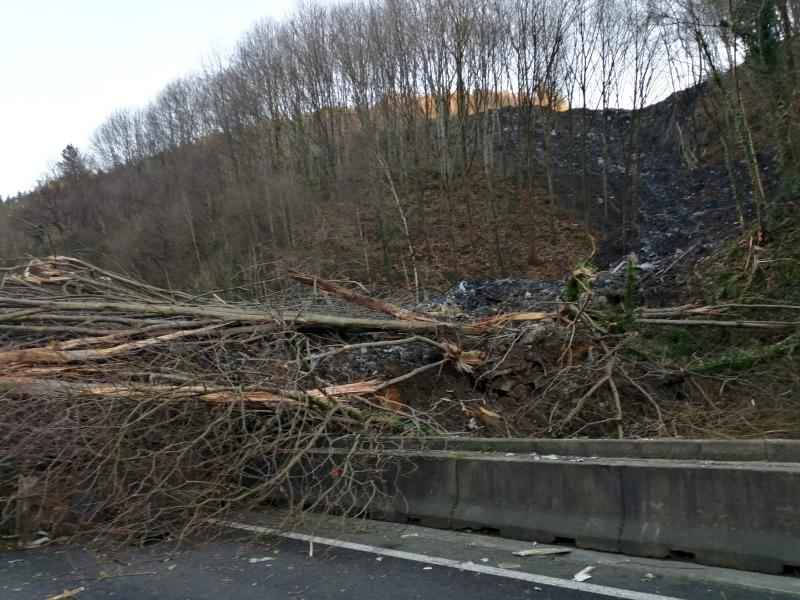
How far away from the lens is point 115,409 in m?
6.73

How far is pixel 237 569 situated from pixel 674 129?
3742 cm

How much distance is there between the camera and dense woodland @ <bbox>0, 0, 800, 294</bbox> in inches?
1250

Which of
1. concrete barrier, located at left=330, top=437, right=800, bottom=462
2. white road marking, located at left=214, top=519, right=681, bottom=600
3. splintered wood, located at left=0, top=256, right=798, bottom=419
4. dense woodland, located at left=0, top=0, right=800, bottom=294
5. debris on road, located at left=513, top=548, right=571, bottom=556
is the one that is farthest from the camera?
dense woodland, located at left=0, top=0, right=800, bottom=294

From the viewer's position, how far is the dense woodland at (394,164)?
1250 inches

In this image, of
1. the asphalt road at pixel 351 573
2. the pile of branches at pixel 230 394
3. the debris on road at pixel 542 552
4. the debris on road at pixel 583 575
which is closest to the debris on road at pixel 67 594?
the asphalt road at pixel 351 573

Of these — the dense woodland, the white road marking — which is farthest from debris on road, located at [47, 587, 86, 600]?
the dense woodland

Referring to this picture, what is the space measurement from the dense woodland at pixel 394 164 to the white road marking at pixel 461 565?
64.8ft

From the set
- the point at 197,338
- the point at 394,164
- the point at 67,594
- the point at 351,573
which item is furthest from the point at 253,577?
the point at 394,164

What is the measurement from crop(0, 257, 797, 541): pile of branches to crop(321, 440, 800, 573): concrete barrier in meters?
0.63

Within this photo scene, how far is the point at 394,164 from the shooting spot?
117ft

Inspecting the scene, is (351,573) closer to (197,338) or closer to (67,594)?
(67,594)

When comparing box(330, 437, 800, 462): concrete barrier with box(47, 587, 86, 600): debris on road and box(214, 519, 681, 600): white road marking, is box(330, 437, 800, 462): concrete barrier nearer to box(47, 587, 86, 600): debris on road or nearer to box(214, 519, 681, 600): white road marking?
box(214, 519, 681, 600): white road marking

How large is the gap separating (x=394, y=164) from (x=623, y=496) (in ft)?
104

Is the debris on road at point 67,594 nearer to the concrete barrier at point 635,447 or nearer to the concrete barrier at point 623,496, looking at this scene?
the concrete barrier at point 623,496
